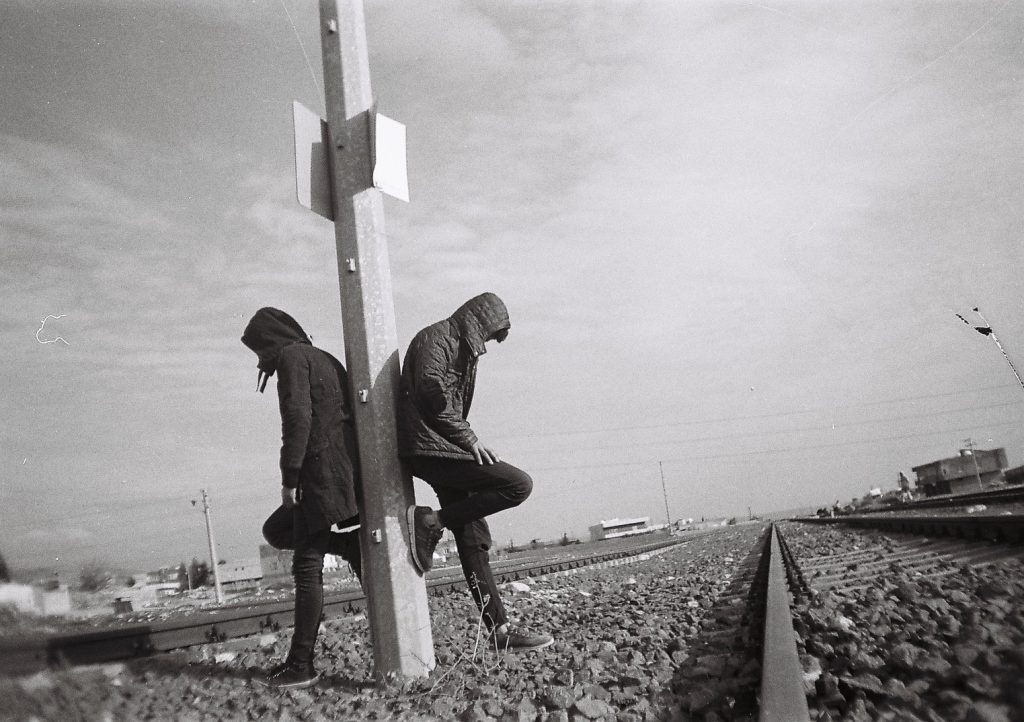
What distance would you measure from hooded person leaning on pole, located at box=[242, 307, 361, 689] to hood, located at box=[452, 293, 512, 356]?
2.21 ft

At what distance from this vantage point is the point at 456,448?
3559 millimetres

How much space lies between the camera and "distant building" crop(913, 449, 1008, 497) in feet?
142

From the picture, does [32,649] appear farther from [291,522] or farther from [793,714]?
[793,714]

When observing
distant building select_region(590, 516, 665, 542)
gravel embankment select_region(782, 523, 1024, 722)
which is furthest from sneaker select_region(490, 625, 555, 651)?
distant building select_region(590, 516, 665, 542)

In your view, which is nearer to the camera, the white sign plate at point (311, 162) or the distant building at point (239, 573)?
the white sign plate at point (311, 162)

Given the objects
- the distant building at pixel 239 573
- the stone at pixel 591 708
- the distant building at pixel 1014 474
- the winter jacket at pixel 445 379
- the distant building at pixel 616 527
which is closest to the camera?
the stone at pixel 591 708

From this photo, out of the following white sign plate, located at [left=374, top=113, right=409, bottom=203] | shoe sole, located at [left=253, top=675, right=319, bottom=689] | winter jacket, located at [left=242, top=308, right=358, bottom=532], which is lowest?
shoe sole, located at [left=253, top=675, right=319, bottom=689]

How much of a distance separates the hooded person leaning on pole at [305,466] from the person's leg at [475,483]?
390mm

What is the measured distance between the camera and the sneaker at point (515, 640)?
3.77 m

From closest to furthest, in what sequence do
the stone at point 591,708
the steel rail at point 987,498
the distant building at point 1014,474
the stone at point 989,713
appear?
1. the stone at point 989,713
2. the stone at point 591,708
3. the steel rail at point 987,498
4. the distant building at point 1014,474

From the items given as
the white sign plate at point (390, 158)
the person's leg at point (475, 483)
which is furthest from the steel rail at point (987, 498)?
the white sign plate at point (390, 158)

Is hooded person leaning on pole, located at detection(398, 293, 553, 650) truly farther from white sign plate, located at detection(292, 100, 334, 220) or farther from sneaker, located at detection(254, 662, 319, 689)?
white sign plate, located at detection(292, 100, 334, 220)

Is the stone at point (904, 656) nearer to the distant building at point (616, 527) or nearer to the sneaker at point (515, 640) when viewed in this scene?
the sneaker at point (515, 640)

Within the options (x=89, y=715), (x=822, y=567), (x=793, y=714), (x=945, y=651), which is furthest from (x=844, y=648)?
(x=822, y=567)
